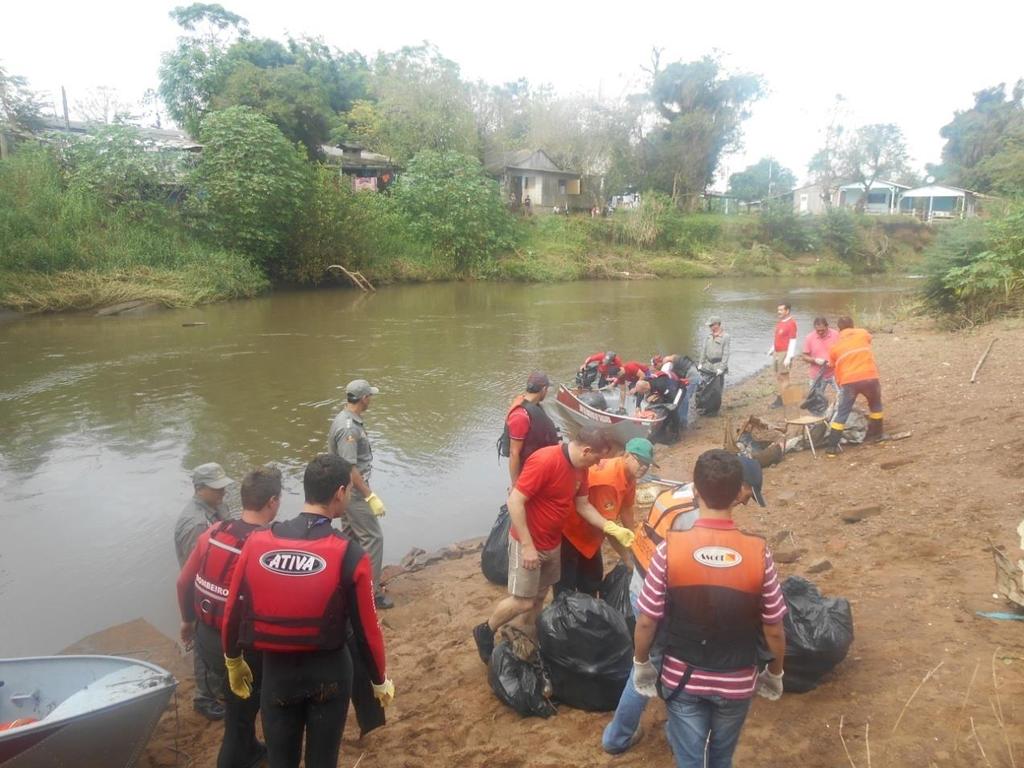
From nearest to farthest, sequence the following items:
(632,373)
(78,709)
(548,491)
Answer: (78,709) < (548,491) < (632,373)

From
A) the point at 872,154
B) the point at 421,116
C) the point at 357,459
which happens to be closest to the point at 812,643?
the point at 357,459

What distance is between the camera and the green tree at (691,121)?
52.1 m

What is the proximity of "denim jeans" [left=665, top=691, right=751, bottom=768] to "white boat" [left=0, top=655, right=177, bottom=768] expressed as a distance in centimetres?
258

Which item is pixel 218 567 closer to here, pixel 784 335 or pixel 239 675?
pixel 239 675

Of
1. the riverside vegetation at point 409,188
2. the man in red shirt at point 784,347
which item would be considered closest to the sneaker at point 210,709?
the man in red shirt at point 784,347

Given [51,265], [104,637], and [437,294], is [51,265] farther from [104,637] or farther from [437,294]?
[104,637]

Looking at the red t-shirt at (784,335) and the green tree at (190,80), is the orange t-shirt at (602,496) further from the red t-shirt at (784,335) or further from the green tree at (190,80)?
the green tree at (190,80)

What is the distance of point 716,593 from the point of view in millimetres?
2457

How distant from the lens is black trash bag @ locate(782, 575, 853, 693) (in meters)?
3.60

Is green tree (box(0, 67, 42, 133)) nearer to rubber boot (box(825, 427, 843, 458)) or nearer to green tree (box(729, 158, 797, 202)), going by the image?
rubber boot (box(825, 427, 843, 458))

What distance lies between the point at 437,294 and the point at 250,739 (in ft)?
93.9

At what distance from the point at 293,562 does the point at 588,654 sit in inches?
73.1

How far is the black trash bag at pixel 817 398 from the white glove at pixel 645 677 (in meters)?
8.08

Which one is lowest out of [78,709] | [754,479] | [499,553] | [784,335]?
[499,553]
